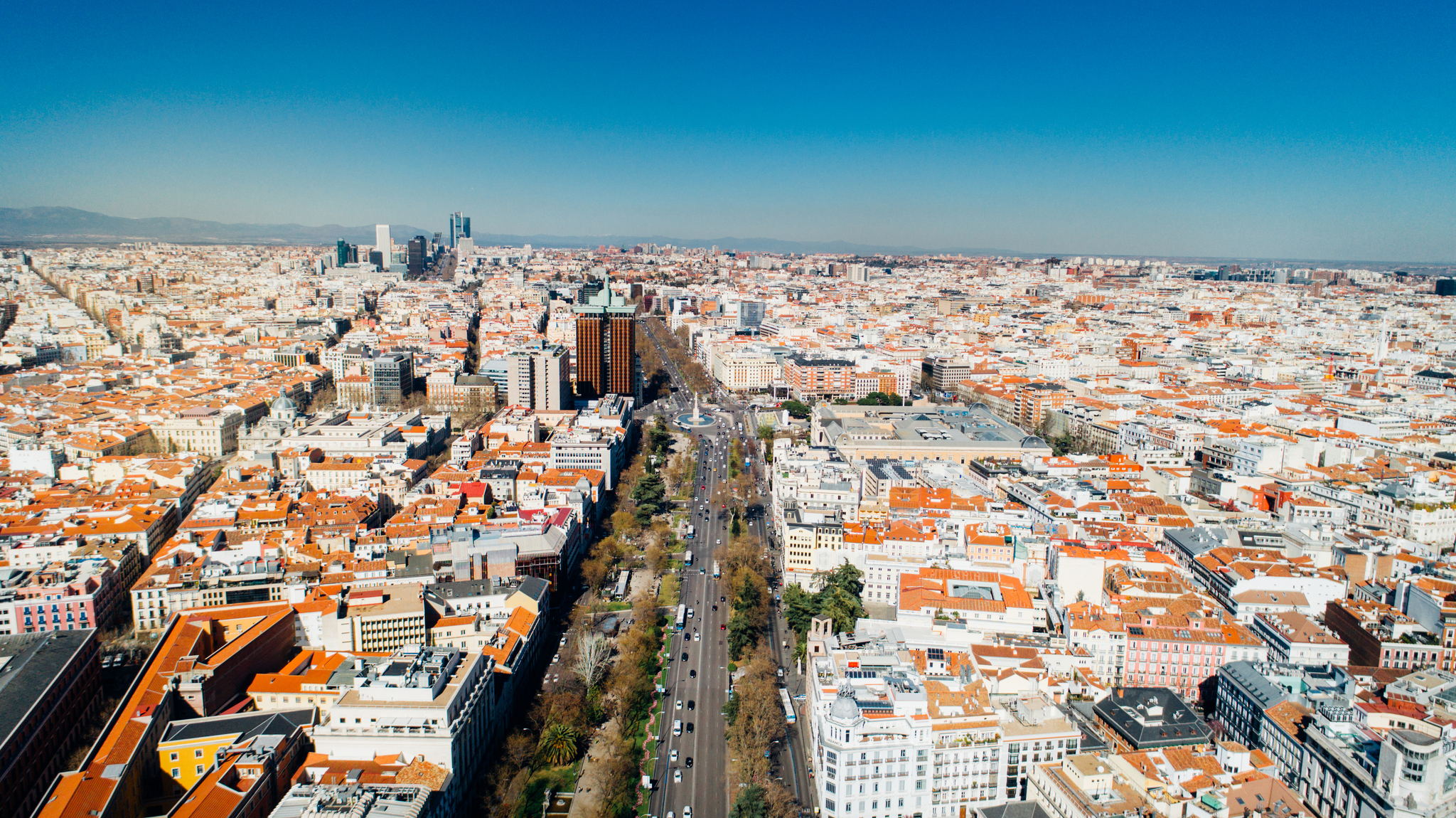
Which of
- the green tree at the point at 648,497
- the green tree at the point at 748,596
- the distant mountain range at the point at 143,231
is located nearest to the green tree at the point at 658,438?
the green tree at the point at 648,497

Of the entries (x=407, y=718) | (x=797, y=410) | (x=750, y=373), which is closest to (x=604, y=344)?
(x=797, y=410)

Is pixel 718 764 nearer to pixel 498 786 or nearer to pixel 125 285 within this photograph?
pixel 498 786

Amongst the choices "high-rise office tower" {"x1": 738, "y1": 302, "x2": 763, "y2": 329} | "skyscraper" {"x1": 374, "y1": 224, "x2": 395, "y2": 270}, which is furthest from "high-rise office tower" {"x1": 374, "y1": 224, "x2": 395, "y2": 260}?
"high-rise office tower" {"x1": 738, "y1": 302, "x2": 763, "y2": 329}

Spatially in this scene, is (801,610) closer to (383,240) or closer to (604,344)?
(604,344)

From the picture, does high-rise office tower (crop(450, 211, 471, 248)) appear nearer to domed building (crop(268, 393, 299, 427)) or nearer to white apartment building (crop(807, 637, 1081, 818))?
domed building (crop(268, 393, 299, 427))

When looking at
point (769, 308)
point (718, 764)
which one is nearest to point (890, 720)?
point (718, 764)
